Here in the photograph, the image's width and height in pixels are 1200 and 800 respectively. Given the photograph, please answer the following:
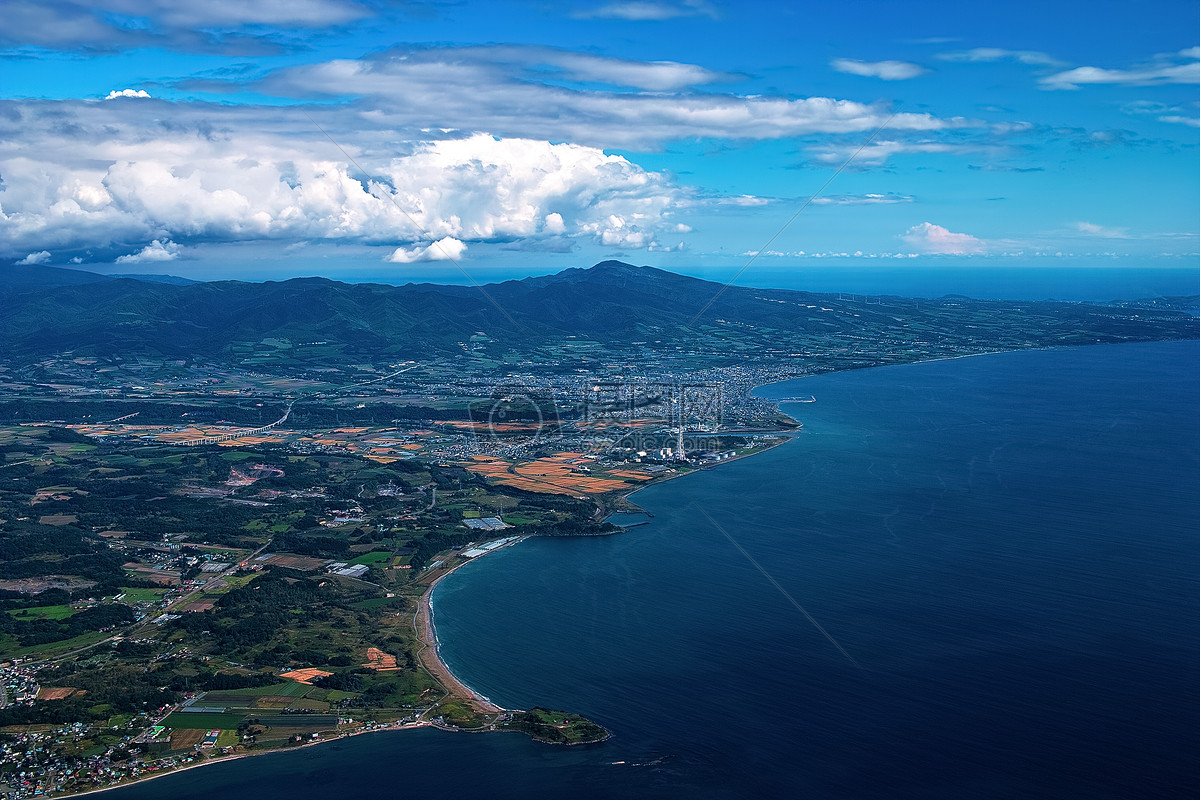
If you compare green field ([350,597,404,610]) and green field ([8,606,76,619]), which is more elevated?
green field ([350,597,404,610])

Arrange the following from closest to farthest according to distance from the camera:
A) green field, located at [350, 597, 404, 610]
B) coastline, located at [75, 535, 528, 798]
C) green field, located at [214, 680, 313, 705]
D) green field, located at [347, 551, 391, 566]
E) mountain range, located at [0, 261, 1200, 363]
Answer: coastline, located at [75, 535, 528, 798]
green field, located at [214, 680, 313, 705]
green field, located at [350, 597, 404, 610]
green field, located at [347, 551, 391, 566]
mountain range, located at [0, 261, 1200, 363]

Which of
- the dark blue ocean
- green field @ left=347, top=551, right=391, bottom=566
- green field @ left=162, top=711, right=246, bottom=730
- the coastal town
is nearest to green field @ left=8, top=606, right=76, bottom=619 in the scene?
the coastal town

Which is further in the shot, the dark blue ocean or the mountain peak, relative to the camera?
the mountain peak

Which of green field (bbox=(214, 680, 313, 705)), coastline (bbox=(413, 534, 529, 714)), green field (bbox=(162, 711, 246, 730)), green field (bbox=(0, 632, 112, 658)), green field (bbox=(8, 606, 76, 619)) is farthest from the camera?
green field (bbox=(8, 606, 76, 619))

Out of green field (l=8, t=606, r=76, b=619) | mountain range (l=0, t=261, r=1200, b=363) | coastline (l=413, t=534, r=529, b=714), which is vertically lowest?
green field (l=8, t=606, r=76, b=619)

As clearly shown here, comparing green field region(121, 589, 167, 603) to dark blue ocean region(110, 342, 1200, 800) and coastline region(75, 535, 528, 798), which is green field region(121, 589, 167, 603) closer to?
coastline region(75, 535, 528, 798)

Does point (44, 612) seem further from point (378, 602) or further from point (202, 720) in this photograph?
point (202, 720)

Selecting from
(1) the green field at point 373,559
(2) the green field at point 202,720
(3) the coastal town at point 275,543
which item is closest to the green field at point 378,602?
(3) the coastal town at point 275,543

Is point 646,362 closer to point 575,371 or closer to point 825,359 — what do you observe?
point 575,371

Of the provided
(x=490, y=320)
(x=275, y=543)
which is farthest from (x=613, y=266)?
(x=275, y=543)
